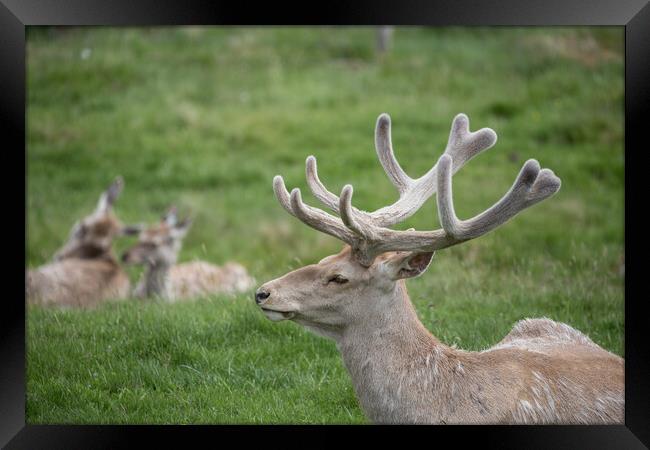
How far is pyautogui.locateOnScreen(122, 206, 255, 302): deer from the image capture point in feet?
34.5

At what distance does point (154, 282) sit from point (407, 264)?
6480 mm

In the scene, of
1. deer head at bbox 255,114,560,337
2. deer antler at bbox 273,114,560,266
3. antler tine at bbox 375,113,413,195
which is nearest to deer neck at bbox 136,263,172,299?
antler tine at bbox 375,113,413,195

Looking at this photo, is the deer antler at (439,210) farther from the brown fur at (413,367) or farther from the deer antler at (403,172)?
the brown fur at (413,367)

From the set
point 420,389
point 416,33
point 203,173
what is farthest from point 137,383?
point 416,33

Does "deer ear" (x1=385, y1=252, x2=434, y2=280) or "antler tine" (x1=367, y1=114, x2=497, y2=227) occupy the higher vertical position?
"antler tine" (x1=367, y1=114, x2=497, y2=227)

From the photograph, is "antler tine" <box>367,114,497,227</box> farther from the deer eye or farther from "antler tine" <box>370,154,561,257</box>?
the deer eye

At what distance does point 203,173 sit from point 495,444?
9.92m

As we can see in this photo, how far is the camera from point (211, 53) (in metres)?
17.3

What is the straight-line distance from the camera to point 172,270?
37.5 ft

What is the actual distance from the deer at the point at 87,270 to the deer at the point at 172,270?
0.24m

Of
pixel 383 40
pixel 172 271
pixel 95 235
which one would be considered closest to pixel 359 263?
pixel 172 271

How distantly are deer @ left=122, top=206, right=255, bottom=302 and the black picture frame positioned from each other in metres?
4.29

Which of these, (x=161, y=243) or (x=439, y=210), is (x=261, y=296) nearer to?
(x=439, y=210)

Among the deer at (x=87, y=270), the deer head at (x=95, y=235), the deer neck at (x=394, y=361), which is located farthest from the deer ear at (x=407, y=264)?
the deer head at (x=95, y=235)
